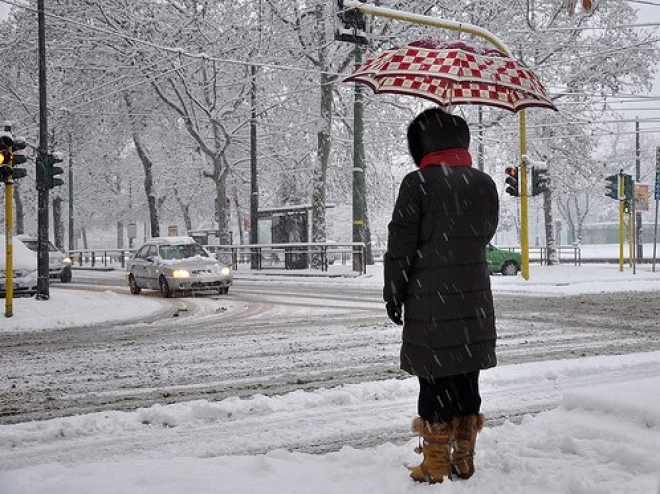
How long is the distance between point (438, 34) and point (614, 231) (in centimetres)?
6726

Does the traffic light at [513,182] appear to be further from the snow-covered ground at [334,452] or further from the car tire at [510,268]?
the snow-covered ground at [334,452]

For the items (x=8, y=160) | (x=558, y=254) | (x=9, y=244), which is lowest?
(x=558, y=254)

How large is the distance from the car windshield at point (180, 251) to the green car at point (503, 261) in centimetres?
1367

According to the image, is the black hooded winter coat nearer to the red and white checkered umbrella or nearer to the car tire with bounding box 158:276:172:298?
the red and white checkered umbrella

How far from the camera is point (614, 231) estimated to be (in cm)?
8756

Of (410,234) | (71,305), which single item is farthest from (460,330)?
(71,305)

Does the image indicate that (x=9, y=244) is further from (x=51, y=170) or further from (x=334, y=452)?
(x=334, y=452)

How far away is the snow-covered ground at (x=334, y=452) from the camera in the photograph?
3.88 meters

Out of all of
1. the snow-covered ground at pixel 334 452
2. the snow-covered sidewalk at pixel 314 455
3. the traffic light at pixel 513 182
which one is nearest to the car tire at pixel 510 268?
the traffic light at pixel 513 182

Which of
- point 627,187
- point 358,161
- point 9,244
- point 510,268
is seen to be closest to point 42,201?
point 9,244

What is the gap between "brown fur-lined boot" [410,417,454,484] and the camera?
3889 mm

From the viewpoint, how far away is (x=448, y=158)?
391 centimetres

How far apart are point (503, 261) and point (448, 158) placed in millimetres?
26708

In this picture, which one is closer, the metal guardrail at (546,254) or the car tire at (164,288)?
the car tire at (164,288)
